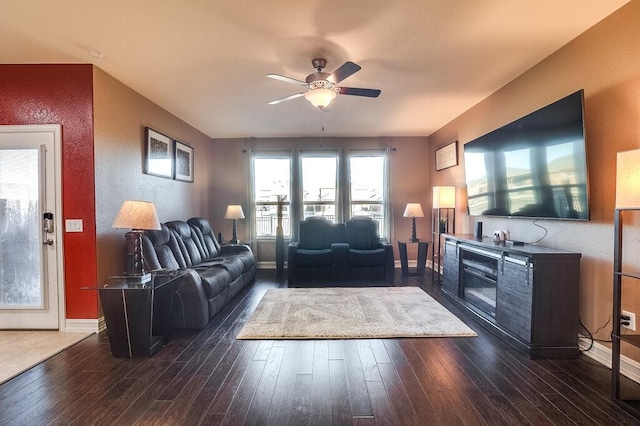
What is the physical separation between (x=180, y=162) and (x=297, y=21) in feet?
10.9

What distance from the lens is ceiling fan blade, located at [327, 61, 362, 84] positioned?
2.43 m

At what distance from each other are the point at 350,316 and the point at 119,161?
3135 millimetres

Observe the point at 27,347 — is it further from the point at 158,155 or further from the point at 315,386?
the point at 315,386

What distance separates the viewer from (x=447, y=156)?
5117mm

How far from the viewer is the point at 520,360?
7.86 ft

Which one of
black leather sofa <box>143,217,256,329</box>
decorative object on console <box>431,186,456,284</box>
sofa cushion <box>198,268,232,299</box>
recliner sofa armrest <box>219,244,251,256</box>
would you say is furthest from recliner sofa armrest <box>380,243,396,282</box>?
sofa cushion <box>198,268,232,299</box>

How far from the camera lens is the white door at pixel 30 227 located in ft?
9.66

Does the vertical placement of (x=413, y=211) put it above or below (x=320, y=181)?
below

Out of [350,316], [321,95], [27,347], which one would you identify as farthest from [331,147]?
[27,347]

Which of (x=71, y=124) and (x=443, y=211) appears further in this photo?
(x=443, y=211)

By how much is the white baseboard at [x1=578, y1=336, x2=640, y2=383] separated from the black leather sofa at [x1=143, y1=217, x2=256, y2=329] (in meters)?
3.49

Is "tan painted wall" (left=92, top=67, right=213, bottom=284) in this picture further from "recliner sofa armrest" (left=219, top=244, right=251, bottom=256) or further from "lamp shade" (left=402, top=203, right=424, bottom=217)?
"lamp shade" (left=402, top=203, right=424, bottom=217)

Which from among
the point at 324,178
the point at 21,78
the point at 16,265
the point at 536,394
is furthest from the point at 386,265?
the point at 21,78

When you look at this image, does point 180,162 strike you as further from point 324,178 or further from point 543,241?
point 543,241
